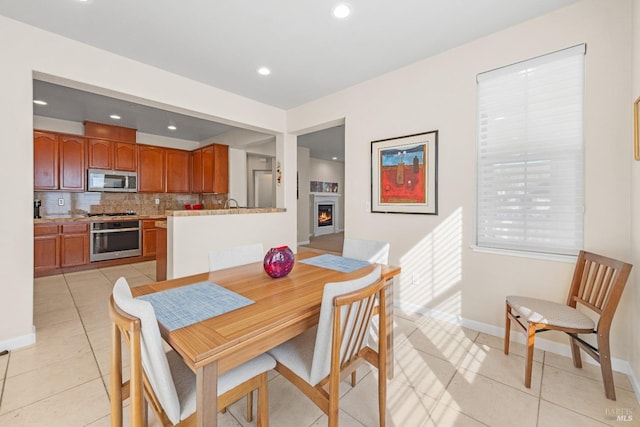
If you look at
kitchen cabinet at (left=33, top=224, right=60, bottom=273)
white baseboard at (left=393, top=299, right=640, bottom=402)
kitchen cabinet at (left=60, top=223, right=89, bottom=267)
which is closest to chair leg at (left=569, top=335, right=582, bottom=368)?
white baseboard at (left=393, top=299, right=640, bottom=402)

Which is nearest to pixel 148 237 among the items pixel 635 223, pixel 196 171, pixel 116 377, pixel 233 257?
pixel 196 171

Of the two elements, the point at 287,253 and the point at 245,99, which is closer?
the point at 287,253

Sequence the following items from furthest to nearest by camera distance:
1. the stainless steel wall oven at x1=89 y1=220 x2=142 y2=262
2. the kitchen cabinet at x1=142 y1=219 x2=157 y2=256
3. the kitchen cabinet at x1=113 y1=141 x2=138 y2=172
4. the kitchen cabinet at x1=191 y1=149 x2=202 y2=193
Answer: the kitchen cabinet at x1=191 y1=149 x2=202 y2=193, the kitchen cabinet at x1=142 y1=219 x2=157 y2=256, the kitchen cabinet at x1=113 y1=141 x2=138 y2=172, the stainless steel wall oven at x1=89 y1=220 x2=142 y2=262

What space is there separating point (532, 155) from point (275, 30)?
240 cm

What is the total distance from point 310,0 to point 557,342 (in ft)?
10.6

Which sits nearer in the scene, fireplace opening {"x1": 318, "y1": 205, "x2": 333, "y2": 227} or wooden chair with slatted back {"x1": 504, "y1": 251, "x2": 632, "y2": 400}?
wooden chair with slatted back {"x1": 504, "y1": 251, "x2": 632, "y2": 400}

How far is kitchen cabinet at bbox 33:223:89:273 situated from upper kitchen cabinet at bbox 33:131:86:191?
71 cm

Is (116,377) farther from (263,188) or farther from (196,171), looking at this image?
(263,188)

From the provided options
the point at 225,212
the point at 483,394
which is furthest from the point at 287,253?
the point at 225,212

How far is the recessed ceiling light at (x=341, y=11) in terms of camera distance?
2000 mm

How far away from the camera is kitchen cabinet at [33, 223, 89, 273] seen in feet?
13.4

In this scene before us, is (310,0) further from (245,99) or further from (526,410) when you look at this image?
(526,410)

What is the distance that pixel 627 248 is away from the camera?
1.84 metres

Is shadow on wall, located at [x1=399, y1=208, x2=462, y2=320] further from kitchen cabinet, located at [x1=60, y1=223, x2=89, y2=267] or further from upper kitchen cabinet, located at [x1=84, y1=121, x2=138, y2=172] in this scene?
upper kitchen cabinet, located at [x1=84, y1=121, x2=138, y2=172]
